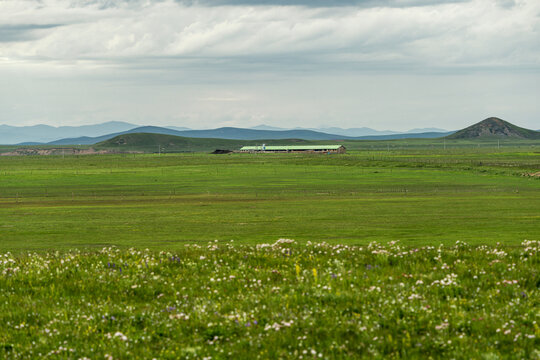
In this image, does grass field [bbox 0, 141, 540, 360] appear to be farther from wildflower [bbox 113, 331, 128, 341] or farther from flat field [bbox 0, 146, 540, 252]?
flat field [bbox 0, 146, 540, 252]

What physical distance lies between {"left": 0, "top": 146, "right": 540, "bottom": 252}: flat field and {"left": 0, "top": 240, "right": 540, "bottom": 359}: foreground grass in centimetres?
2257

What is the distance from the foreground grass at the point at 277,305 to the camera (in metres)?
11.5

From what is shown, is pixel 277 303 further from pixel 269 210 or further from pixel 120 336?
pixel 269 210

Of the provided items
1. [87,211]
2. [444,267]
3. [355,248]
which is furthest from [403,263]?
[87,211]

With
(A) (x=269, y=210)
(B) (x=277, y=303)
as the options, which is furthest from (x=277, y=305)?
(A) (x=269, y=210)

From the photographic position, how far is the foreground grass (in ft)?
37.6

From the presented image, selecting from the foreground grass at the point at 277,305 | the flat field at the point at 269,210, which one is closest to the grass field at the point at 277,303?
the foreground grass at the point at 277,305

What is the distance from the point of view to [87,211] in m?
70.0

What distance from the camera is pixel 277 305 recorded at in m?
13.4

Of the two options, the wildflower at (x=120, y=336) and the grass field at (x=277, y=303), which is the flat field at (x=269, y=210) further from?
the wildflower at (x=120, y=336)

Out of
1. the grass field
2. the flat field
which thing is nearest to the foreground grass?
the grass field

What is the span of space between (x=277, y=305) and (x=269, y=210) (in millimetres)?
55208

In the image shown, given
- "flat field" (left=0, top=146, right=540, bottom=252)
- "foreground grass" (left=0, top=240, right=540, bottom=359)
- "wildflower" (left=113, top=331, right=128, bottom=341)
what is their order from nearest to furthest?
"foreground grass" (left=0, top=240, right=540, bottom=359) → "wildflower" (left=113, top=331, right=128, bottom=341) → "flat field" (left=0, top=146, right=540, bottom=252)

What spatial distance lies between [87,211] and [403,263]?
58800mm
